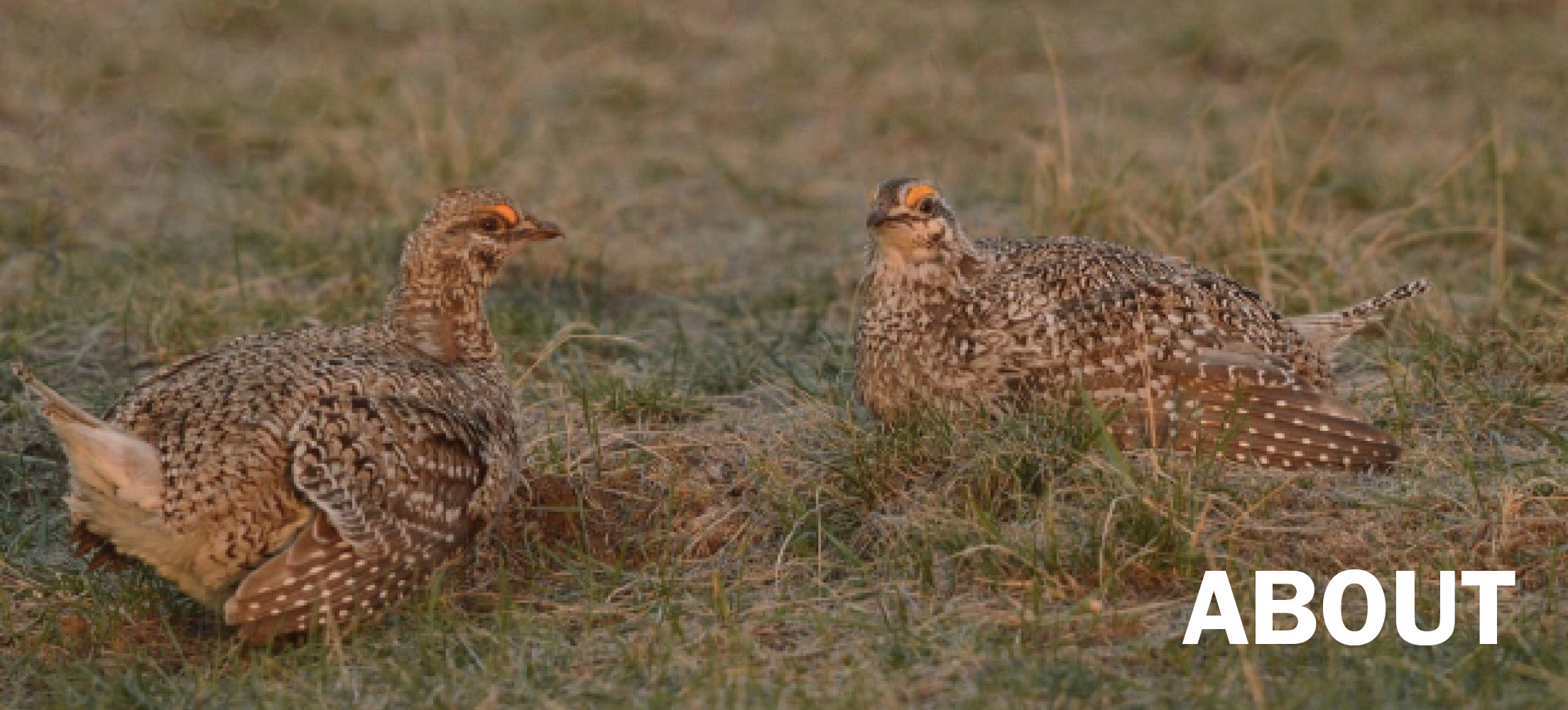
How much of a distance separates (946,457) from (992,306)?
0.53 meters

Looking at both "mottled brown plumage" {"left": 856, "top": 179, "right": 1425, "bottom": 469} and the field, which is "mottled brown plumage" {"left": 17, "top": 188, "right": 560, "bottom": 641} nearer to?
the field

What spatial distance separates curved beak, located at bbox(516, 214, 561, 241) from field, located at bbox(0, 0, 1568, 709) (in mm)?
349

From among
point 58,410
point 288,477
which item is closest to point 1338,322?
point 288,477

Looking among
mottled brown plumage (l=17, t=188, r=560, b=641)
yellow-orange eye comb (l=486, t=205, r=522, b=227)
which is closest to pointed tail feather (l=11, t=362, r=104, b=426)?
mottled brown plumage (l=17, t=188, r=560, b=641)

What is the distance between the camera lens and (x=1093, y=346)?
18.1ft

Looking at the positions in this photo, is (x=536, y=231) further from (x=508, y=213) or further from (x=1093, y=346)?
(x=1093, y=346)

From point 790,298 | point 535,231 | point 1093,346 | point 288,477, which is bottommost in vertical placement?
point 288,477

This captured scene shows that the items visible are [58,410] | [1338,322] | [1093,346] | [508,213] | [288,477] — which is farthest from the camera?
[1338,322]

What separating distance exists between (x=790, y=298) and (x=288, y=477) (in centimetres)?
297

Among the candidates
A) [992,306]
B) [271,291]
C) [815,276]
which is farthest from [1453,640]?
[271,291]

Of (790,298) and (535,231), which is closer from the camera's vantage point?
(535,231)

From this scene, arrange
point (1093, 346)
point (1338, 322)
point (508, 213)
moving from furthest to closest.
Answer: point (1338, 322) < point (508, 213) < point (1093, 346)

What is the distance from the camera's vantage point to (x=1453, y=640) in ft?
14.7

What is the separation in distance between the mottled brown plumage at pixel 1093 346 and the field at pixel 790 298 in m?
0.17
